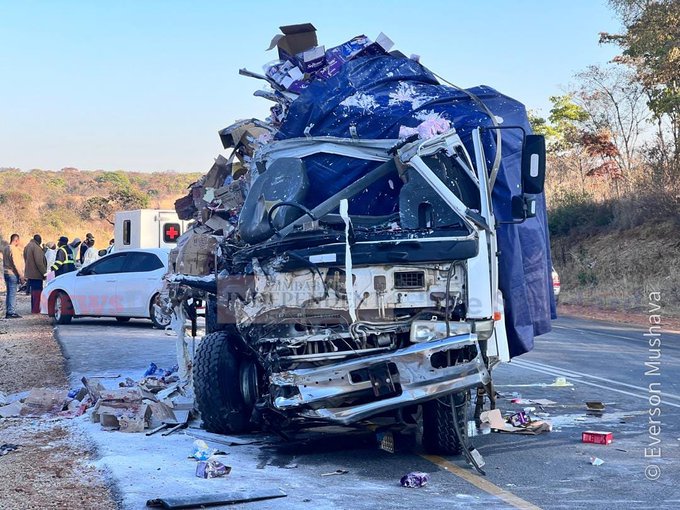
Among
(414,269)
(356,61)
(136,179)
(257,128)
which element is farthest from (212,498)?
(136,179)

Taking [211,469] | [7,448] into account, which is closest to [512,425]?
[211,469]

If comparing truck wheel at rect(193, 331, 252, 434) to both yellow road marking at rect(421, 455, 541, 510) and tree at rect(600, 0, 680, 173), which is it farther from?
tree at rect(600, 0, 680, 173)

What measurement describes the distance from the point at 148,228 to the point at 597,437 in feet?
65.7

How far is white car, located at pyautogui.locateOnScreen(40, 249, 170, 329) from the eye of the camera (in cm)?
1764

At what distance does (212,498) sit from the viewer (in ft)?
18.5

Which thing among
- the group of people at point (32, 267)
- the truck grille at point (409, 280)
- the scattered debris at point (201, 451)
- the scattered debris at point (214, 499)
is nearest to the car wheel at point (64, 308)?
the group of people at point (32, 267)

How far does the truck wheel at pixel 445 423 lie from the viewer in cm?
692

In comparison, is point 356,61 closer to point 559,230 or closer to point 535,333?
point 535,333

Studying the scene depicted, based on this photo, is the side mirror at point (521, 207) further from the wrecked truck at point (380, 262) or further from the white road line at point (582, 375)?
the white road line at point (582, 375)

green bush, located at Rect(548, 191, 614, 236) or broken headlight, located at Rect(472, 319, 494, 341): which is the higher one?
green bush, located at Rect(548, 191, 614, 236)

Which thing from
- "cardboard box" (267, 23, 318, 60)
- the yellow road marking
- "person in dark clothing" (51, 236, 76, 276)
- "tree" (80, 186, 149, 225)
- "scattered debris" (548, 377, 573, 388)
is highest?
"tree" (80, 186, 149, 225)

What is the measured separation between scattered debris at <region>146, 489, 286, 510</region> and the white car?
11.3 m

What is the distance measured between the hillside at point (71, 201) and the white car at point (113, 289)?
2576 cm

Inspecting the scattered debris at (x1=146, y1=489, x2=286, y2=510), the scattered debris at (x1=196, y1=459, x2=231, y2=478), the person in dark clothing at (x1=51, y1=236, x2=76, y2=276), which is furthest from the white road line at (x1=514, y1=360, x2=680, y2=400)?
the person in dark clothing at (x1=51, y1=236, x2=76, y2=276)
